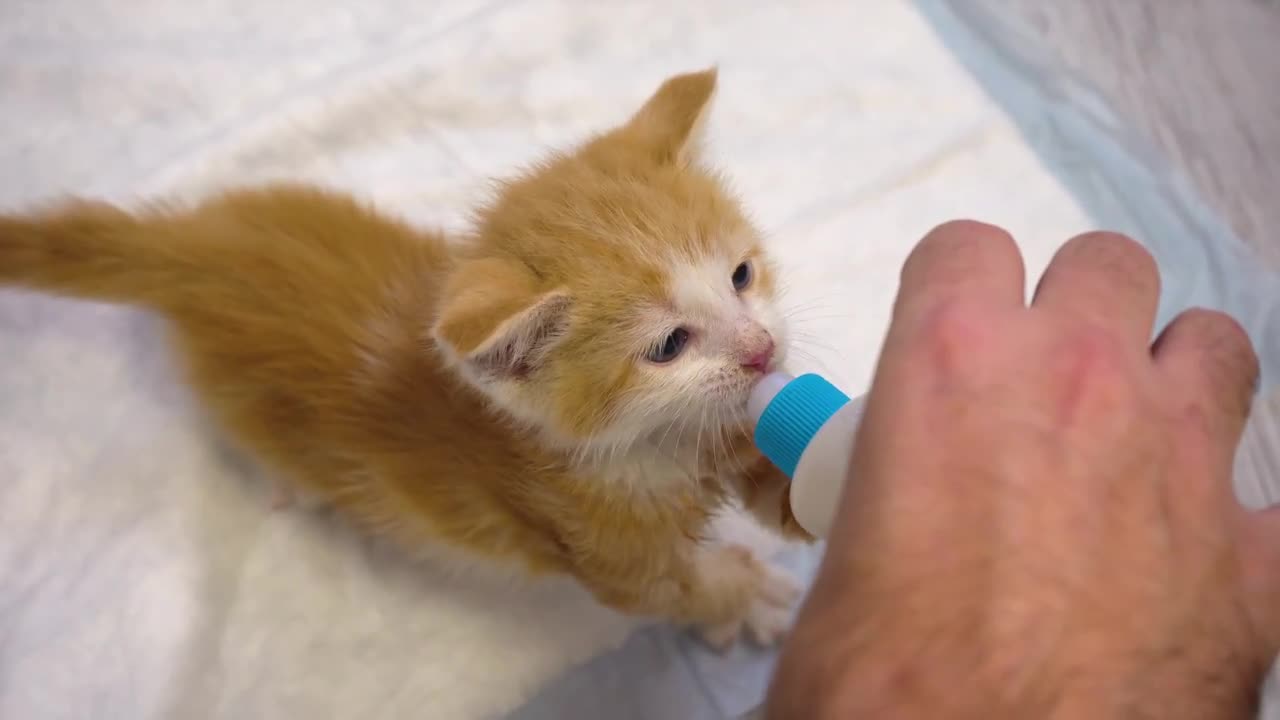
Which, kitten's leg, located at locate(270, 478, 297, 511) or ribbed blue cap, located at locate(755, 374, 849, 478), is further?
kitten's leg, located at locate(270, 478, 297, 511)

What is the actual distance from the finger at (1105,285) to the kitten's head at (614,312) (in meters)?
0.31

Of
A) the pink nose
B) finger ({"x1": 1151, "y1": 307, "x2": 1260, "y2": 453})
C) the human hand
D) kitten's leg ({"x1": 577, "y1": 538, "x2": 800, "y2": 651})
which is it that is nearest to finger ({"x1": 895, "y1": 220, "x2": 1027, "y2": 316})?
the human hand

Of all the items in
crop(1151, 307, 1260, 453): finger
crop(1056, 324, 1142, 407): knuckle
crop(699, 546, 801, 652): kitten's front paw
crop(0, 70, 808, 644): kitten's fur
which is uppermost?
crop(1056, 324, 1142, 407): knuckle

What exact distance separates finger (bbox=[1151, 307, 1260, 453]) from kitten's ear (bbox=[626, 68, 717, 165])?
530 millimetres

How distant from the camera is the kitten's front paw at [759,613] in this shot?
1186 millimetres

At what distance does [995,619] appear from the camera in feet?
1.72

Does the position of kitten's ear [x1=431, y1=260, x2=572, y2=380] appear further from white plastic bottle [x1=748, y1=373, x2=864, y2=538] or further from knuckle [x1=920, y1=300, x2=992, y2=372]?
knuckle [x1=920, y1=300, x2=992, y2=372]

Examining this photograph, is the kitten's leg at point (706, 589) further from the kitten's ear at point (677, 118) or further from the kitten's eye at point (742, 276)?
the kitten's ear at point (677, 118)

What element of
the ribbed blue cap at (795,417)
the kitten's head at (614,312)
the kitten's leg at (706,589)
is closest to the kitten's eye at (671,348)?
the kitten's head at (614,312)

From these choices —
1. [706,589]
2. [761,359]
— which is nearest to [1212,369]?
[761,359]

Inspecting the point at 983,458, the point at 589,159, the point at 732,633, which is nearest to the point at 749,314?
the point at 589,159

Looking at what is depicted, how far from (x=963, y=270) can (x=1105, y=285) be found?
11cm

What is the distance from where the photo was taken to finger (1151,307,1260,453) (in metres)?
0.63

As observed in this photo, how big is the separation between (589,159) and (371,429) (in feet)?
1.35
